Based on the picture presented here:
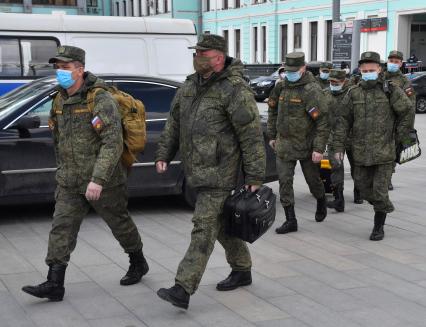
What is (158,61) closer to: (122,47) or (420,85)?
(122,47)

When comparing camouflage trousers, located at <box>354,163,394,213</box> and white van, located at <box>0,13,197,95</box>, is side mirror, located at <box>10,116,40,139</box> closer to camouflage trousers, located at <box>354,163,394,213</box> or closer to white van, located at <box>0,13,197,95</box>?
camouflage trousers, located at <box>354,163,394,213</box>

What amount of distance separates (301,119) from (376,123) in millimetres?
686

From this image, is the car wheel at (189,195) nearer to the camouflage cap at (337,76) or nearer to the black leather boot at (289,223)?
the black leather boot at (289,223)

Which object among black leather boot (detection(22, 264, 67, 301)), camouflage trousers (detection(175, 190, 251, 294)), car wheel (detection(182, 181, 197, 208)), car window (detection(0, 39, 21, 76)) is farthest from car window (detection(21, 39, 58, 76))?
camouflage trousers (detection(175, 190, 251, 294))

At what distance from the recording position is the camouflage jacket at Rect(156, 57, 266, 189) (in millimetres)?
4375

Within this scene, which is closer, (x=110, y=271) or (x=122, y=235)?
(x=122, y=235)

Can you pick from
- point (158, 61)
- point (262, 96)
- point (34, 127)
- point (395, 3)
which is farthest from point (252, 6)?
point (34, 127)

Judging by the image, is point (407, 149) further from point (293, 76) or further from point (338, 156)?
point (293, 76)

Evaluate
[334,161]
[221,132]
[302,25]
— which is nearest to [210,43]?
[221,132]

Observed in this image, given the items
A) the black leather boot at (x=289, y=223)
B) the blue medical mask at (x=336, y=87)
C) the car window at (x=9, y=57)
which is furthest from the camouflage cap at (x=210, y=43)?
the car window at (x=9, y=57)

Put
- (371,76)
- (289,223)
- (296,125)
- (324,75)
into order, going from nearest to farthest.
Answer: (371,76) → (296,125) → (289,223) → (324,75)

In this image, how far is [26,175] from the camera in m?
6.73

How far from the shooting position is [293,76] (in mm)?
6434

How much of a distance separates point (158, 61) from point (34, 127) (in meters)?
7.02
